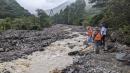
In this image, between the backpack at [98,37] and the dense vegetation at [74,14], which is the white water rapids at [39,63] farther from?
the dense vegetation at [74,14]

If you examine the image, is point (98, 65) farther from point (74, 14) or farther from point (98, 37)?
point (74, 14)

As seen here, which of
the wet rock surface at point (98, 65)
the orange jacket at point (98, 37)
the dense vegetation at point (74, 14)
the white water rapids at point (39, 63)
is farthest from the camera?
the dense vegetation at point (74, 14)

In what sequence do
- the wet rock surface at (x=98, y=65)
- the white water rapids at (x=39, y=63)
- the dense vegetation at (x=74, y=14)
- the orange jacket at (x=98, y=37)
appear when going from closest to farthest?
the wet rock surface at (x=98, y=65) → the white water rapids at (x=39, y=63) → the orange jacket at (x=98, y=37) → the dense vegetation at (x=74, y=14)

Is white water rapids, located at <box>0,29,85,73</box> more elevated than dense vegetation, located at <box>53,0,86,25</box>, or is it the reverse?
dense vegetation, located at <box>53,0,86,25</box>

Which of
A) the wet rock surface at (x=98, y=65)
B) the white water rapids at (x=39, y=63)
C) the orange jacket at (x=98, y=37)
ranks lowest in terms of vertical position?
the white water rapids at (x=39, y=63)

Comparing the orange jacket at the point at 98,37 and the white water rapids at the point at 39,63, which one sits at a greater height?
the orange jacket at the point at 98,37

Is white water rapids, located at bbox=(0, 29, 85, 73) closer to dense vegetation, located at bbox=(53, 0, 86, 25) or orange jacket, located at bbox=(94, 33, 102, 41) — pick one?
orange jacket, located at bbox=(94, 33, 102, 41)

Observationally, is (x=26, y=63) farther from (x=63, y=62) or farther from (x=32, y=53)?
(x=32, y=53)

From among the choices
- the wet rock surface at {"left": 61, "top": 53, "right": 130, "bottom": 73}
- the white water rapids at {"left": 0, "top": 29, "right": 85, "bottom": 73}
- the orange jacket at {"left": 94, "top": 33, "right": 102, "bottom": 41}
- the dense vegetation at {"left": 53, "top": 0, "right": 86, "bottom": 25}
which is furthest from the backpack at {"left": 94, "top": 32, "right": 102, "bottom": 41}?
the dense vegetation at {"left": 53, "top": 0, "right": 86, "bottom": 25}

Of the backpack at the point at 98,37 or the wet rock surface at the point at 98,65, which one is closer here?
the wet rock surface at the point at 98,65

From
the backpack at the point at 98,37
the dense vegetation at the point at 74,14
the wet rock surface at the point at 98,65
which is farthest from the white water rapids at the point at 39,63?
the dense vegetation at the point at 74,14

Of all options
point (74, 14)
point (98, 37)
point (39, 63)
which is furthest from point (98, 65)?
point (74, 14)

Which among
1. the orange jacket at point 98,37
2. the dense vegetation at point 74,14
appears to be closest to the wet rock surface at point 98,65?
the orange jacket at point 98,37

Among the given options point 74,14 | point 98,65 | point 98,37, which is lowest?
point 98,65
